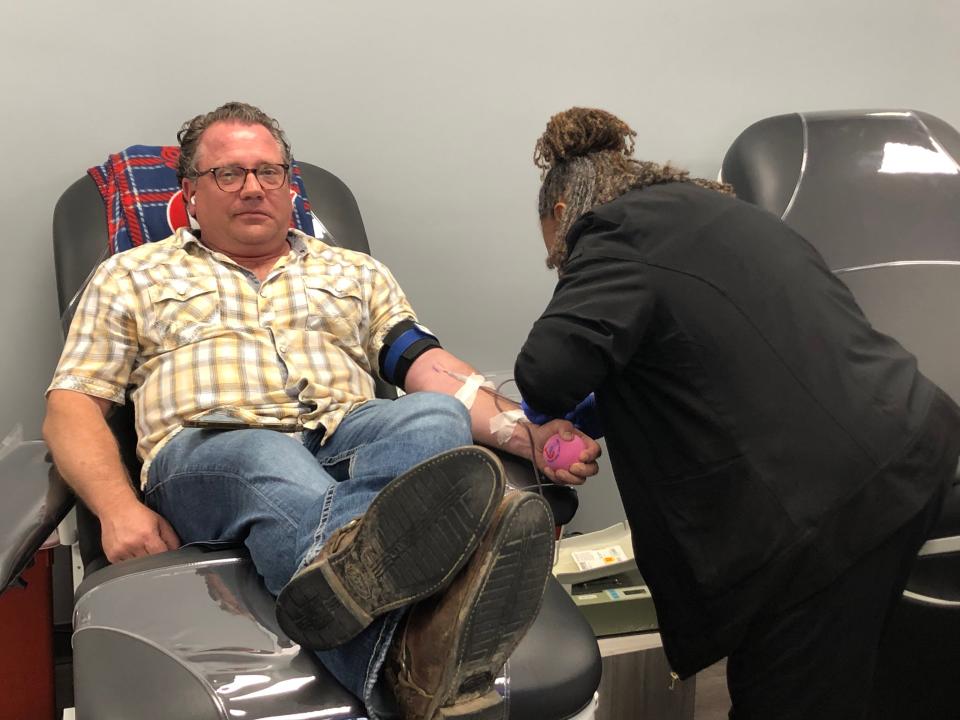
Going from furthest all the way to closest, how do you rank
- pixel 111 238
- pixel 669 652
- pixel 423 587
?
pixel 111 238, pixel 669 652, pixel 423 587

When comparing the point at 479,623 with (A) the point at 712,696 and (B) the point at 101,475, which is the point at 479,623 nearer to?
(B) the point at 101,475

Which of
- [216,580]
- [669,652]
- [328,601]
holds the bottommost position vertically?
[669,652]

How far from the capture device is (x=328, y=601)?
104cm

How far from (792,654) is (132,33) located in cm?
170

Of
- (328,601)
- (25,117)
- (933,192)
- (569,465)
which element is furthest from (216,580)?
(933,192)

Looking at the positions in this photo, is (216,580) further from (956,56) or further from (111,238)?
(956,56)

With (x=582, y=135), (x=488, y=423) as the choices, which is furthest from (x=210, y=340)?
(x=582, y=135)

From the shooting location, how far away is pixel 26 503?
137 centimetres

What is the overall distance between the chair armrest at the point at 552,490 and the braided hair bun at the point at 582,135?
495mm

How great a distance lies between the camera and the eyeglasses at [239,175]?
66.8 inches

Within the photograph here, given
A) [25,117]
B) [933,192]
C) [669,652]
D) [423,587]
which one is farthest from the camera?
[933,192]

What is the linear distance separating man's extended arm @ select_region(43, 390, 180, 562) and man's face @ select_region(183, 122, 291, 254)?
1.26 feet

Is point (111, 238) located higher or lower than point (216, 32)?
lower

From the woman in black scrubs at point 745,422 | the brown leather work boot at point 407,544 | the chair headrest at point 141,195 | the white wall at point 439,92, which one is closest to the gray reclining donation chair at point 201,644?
the brown leather work boot at point 407,544
